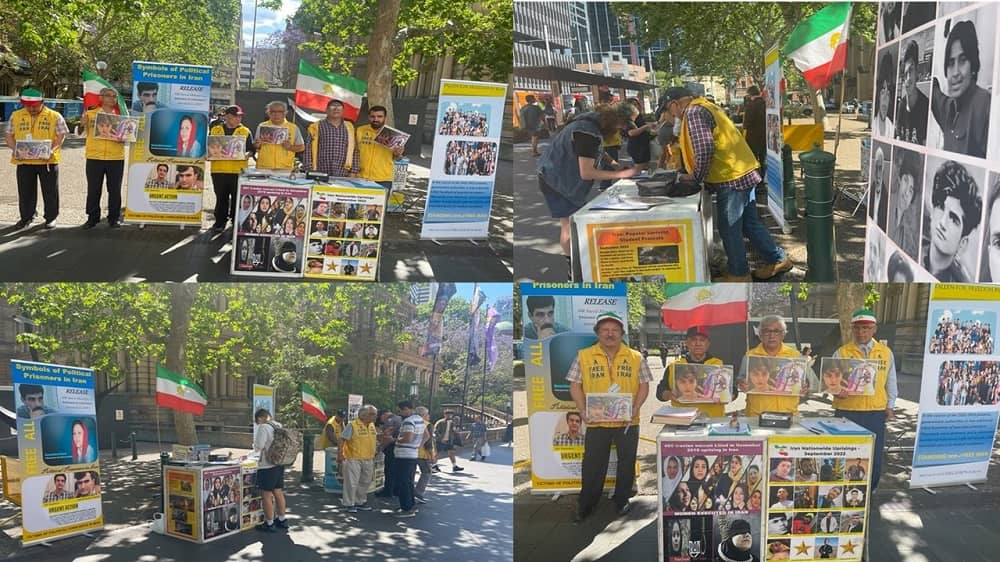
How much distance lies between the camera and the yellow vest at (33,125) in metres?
6.08

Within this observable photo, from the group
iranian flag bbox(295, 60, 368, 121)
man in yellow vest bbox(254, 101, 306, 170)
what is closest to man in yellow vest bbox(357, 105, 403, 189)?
iranian flag bbox(295, 60, 368, 121)

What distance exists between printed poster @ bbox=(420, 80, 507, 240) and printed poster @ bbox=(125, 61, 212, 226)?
4.87 feet

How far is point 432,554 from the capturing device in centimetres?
534

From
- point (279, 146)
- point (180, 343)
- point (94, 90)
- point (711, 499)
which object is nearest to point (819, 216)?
point (711, 499)

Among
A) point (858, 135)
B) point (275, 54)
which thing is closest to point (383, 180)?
point (275, 54)

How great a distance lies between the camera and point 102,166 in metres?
6.43

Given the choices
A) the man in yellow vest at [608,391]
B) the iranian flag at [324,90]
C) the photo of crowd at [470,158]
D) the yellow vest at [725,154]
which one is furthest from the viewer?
the photo of crowd at [470,158]

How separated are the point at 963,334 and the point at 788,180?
113 centimetres

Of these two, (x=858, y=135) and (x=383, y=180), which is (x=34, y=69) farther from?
(x=858, y=135)

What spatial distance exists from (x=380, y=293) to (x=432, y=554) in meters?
1.37

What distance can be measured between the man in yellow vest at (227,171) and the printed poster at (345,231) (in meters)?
0.95

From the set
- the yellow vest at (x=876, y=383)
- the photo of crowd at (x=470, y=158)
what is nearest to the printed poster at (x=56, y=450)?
the photo of crowd at (x=470, y=158)

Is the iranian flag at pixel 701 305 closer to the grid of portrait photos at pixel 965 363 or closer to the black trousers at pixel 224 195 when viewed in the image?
the grid of portrait photos at pixel 965 363

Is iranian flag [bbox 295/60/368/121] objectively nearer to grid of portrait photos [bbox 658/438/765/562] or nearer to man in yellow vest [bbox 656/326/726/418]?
man in yellow vest [bbox 656/326/726/418]
